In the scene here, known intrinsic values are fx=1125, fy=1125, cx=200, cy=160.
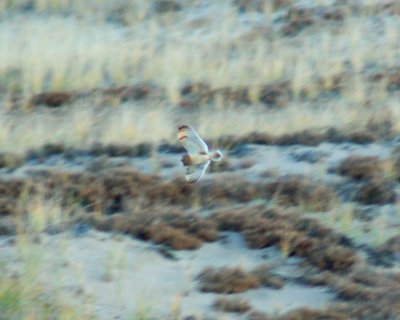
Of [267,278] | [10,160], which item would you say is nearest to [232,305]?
[267,278]

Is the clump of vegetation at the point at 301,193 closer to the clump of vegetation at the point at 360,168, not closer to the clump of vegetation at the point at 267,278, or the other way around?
the clump of vegetation at the point at 360,168

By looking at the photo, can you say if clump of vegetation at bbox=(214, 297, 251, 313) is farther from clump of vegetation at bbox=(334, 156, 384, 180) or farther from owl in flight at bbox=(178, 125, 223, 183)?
clump of vegetation at bbox=(334, 156, 384, 180)

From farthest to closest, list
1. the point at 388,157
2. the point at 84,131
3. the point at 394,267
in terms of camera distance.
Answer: the point at 84,131 → the point at 388,157 → the point at 394,267

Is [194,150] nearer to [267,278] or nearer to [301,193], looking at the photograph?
[267,278]

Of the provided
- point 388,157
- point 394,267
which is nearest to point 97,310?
point 394,267

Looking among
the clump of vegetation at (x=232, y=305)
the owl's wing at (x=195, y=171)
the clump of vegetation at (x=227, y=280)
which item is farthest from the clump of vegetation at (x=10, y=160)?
the clump of vegetation at (x=232, y=305)

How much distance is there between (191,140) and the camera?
7172 mm

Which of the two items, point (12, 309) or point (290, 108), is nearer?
point (12, 309)

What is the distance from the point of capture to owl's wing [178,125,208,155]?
713 centimetres

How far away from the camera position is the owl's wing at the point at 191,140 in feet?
23.4

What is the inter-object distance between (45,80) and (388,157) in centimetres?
629

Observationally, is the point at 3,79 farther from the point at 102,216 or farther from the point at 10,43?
the point at 102,216

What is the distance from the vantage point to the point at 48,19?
20.1m

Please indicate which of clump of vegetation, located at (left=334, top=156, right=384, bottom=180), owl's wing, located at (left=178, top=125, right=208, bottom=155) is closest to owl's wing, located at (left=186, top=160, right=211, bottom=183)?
owl's wing, located at (left=178, top=125, right=208, bottom=155)
